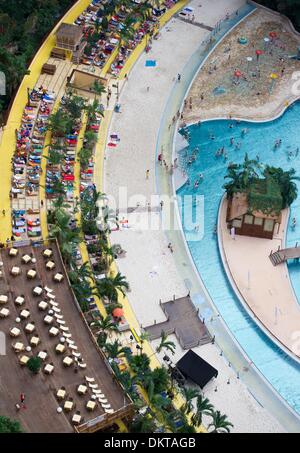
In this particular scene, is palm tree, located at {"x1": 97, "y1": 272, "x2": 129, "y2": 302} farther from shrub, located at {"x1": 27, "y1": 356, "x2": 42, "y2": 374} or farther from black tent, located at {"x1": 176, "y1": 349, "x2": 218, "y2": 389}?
shrub, located at {"x1": 27, "y1": 356, "x2": 42, "y2": 374}

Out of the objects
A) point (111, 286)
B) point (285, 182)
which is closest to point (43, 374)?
point (111, 286)

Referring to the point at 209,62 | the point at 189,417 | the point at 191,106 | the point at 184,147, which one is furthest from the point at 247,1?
the point at 189,417

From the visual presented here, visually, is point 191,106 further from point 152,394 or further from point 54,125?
point 152,394

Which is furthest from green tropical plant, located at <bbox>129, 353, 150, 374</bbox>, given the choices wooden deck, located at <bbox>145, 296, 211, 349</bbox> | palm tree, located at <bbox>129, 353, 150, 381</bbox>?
wooden deck, located at <bbox>145, 296, 211, 349</bbox>

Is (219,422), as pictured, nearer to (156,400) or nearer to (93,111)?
(156,400)

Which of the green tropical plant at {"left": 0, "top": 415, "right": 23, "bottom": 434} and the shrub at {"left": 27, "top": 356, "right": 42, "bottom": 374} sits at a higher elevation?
the shrub at {"left": 27, "top": 356, "right": 42, "bottom": 374}
